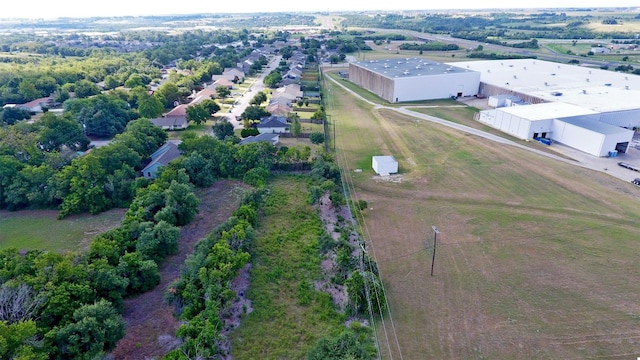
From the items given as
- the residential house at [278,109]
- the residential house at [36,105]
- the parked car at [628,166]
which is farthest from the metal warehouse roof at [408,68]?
the residential house at [36,105]

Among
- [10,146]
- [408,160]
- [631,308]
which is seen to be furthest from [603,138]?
Answer: [10,146]

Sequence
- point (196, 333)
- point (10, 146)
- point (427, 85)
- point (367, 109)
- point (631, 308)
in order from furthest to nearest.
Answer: point (427, 85)
point (367, 109)
point (10, 146)
point (631, 308)
point (196, 333)

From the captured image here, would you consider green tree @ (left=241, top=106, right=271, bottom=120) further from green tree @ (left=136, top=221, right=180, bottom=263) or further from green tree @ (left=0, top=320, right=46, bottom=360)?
green tree @ (left=0, top=320, right=46, bottom=360)

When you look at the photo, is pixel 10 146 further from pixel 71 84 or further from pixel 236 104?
pixel 71 84

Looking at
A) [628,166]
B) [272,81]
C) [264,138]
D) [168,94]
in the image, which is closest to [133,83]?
[168,94]

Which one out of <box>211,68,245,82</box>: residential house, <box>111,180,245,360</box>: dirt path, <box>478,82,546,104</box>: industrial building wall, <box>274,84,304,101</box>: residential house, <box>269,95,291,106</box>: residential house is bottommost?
<box>111,180,245,360</box>: dirt path

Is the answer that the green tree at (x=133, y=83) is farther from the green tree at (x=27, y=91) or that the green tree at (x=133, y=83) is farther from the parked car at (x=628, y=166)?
the parked car at (x=628, y=166)

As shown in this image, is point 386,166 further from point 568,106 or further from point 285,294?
point 568,106

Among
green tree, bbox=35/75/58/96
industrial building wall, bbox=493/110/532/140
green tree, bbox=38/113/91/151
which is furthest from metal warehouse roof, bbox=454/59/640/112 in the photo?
green tree, bbox=35/75/58/96
